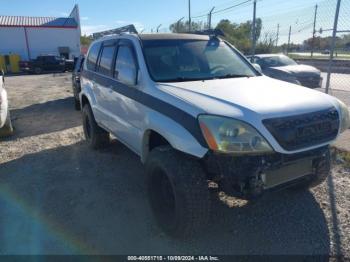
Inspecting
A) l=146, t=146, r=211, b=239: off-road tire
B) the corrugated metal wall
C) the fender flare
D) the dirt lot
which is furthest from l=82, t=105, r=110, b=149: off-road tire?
the corrugated metal wall

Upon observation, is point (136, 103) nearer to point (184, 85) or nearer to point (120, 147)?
point (184, 85)

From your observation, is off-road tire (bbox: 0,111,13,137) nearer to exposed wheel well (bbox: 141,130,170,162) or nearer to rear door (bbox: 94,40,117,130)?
rear door (bbox: 94,40,117,130)

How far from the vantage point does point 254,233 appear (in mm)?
3234

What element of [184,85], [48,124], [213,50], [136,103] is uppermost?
[213,50]

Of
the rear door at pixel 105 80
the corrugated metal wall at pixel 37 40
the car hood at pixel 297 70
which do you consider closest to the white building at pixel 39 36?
the corrugated metal wall at pixel 37 40

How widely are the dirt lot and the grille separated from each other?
704 mm

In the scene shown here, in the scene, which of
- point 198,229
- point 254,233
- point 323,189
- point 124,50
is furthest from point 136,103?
point 323,189

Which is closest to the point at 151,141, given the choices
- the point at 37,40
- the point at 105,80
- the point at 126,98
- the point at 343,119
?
the point at 126,98

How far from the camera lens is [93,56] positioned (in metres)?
5.42

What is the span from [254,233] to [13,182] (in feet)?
11.0

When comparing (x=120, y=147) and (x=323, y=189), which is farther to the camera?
(x=120, y=147)

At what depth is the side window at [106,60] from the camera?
4516 mm

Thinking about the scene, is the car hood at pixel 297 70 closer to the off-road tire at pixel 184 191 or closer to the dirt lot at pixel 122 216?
the dirt lot at pixel 122 216

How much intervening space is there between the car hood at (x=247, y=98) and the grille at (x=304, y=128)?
58 mm
